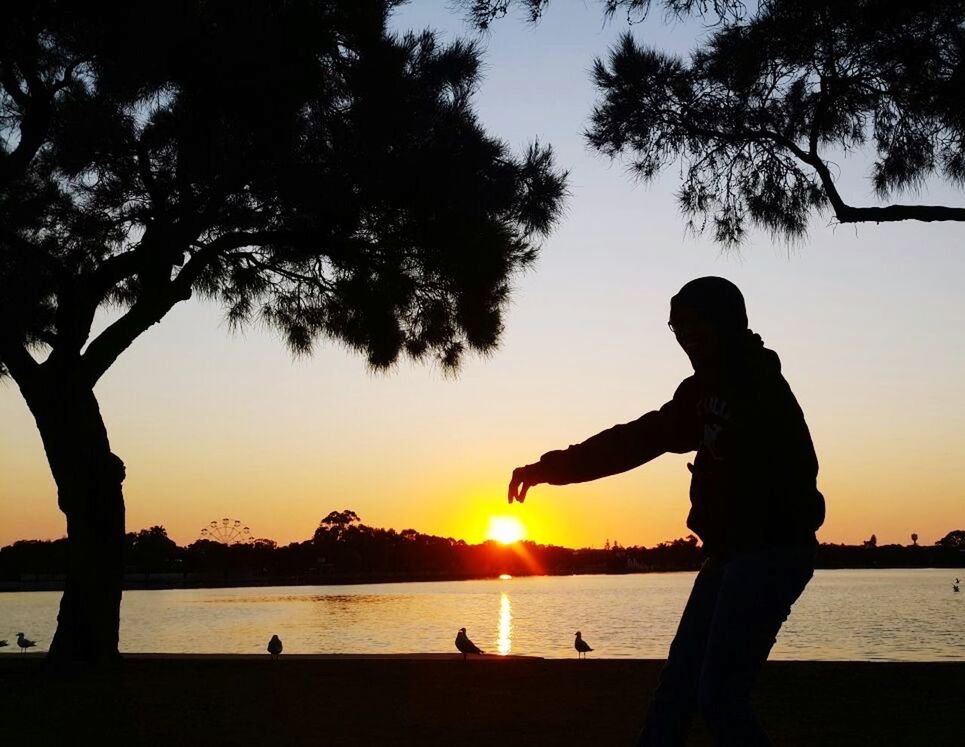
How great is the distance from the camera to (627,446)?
3055mm

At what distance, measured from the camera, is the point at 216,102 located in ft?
27.6

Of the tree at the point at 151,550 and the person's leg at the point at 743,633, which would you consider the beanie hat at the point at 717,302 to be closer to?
the person's leg at the point at 743,633

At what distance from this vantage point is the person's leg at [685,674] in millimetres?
2840

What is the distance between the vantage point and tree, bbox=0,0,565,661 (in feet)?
29.0

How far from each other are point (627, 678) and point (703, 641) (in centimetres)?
453

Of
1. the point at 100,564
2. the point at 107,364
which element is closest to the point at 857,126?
the point at 107,364

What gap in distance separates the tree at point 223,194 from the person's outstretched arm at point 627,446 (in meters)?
5.77

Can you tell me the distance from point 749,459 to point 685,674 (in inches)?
23.2

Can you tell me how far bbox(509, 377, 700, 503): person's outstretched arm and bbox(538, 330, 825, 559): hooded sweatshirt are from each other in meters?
0.02

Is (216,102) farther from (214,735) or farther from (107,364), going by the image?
(214,735)

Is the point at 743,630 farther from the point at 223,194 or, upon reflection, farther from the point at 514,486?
the point at 223,194

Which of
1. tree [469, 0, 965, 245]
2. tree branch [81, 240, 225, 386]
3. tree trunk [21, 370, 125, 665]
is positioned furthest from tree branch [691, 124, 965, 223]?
tree trunk [21, 370, 125, 665]

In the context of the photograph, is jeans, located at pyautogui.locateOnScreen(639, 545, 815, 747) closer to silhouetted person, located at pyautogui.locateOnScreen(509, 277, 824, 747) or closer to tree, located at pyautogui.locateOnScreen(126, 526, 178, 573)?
silhouetted person, located at pyautogui.locateOnScreen(509, 277, 824, 747)

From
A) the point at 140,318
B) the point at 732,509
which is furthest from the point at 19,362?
the point at 732,509
